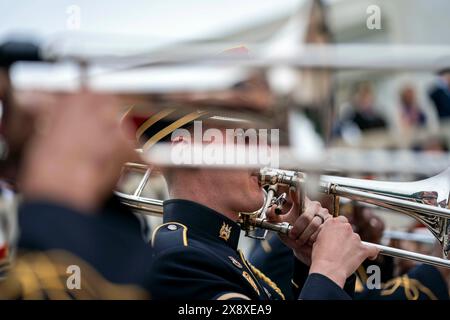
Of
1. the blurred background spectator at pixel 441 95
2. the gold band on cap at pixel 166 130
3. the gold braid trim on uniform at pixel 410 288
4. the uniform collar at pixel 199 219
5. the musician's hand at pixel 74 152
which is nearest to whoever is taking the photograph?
the musician's hand at pixel 74 152

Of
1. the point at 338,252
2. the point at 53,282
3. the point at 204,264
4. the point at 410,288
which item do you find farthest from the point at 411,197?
the point at 53,282

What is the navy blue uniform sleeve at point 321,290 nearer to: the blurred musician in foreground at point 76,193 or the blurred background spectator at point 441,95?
the blurred musician in foreground at point 76,193

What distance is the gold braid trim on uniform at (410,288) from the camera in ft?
7.31

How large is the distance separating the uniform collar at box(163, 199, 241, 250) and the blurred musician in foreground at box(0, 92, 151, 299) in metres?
0.83

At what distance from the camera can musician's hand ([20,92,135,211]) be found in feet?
2.86

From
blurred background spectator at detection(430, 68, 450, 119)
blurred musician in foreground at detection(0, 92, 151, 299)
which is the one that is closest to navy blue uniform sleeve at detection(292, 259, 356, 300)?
blurred musician in foreground at detection(0, 92, 151, 299)

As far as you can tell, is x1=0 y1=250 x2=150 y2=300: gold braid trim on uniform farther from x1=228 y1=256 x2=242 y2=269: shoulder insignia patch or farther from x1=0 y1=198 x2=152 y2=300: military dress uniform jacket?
x1=228 y1=256 x2=242 y2=269: shoulder insignia patch

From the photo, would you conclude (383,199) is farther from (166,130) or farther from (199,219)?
(166,130)

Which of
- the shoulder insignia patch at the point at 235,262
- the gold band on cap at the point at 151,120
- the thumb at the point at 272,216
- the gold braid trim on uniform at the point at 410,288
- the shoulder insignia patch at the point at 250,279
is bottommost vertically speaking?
the gold braid trim on uniform at the point at 410,288

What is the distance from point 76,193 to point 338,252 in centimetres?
93

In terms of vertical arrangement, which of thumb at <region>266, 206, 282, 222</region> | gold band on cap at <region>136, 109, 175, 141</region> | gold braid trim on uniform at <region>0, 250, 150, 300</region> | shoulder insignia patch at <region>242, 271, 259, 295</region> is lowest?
shoulder insignia patch at <region>242, 271, 259, 295</region>

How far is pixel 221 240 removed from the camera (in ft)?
6.07

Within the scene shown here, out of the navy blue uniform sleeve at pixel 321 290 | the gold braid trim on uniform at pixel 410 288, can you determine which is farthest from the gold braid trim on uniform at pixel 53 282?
the gold braid trim on uniform at pixel 410 288

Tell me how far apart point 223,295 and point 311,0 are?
2.59m
